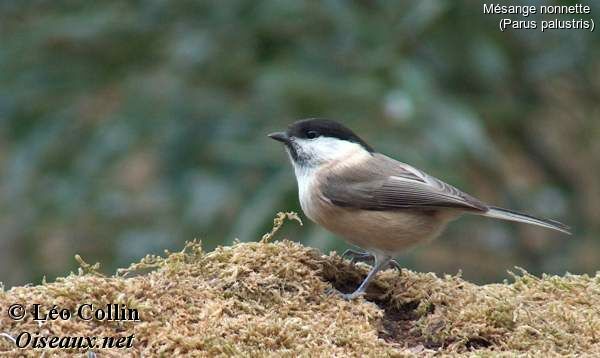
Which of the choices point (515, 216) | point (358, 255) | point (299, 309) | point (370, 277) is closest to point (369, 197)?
point (358, 255)

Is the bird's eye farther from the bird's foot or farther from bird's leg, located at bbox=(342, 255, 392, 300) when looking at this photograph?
the bird's foot

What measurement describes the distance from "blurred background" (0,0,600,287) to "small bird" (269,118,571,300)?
54 cm

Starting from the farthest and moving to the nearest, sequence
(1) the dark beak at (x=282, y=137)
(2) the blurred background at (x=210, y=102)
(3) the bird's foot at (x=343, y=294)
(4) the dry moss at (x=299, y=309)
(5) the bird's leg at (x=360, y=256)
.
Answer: (2) the blurred background at (x=210, y=102)
(1) the dark beak at (x=282, y=137)
(5) the bird's leg at (x=360, y=256)
(3) the bird's foot at (x=343, y=294)
(4) the dry moss at (x=299, y=309)

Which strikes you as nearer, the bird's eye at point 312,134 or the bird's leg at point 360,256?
the bird's leg at point 360,256

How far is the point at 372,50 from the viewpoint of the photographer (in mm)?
4672

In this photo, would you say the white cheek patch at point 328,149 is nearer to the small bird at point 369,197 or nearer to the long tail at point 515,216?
the small bird at point 369,197

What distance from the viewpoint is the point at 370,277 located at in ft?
10.1

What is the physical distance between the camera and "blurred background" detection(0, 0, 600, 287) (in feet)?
14.7

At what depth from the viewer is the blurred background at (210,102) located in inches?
177

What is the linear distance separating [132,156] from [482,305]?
8.81 feet

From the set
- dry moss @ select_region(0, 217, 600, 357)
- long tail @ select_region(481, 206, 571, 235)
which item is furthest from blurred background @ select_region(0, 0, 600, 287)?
dry moss @ select_region(0, 217, 600, 357)

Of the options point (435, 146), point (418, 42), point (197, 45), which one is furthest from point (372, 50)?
point (197, 45)

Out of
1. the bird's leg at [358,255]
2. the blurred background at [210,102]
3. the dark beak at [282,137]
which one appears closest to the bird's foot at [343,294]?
the bird's leg at [358,255]

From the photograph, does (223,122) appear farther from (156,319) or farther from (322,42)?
(156,319)
